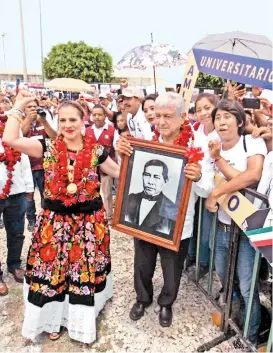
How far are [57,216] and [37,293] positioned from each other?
0.69 m

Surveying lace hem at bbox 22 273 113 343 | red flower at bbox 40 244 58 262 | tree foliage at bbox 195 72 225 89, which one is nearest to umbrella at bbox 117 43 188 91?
red flower at bbox 40 244 58 262

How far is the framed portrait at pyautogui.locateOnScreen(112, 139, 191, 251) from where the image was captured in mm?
2412

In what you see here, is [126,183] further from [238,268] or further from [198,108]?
[198,108]

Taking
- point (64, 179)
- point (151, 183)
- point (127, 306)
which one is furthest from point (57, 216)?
point (127, 306)

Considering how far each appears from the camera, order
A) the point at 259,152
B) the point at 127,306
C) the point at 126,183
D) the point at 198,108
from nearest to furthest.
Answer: the point at 259,152 → the point at 126,183 → the point at 127,306 → the point at 198,108

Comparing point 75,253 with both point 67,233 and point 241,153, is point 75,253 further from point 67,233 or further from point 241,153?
point 241,153

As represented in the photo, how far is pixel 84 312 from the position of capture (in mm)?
2709

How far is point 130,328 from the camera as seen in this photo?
2939 millimetres

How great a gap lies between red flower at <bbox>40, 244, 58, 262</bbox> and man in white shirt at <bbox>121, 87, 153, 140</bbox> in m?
2.34

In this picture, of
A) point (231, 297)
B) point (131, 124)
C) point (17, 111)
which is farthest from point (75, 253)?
point (131, 124)

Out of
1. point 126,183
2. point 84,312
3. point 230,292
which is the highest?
point 126,183

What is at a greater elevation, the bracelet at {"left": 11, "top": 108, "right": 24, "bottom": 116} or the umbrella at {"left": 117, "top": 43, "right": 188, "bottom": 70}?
the umbrella at {"left": 117, "top": 43, "right": 188, "bottom": 70}

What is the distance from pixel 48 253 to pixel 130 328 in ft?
3.53

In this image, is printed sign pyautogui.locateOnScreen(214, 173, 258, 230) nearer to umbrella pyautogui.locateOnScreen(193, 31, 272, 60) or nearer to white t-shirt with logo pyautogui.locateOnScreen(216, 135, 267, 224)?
white t-shirt with logo pyautogui.locateOnScreen(216, 135, 267, 224)
